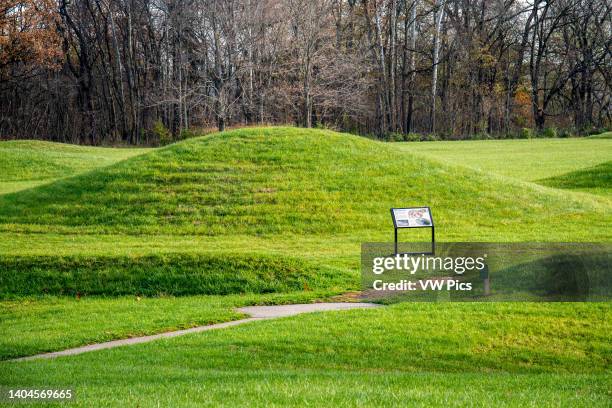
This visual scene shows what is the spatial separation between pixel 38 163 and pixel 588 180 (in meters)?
21.4

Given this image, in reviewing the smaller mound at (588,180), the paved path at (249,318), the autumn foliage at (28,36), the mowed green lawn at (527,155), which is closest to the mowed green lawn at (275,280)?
the paved path at (249,318)

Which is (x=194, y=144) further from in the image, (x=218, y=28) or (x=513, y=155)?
(x=218, y=28)

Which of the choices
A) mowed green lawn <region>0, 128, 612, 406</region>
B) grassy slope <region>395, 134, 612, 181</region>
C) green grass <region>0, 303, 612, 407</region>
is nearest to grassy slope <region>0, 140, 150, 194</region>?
mowed green lawn <region>0, 128, 612, 406</region>

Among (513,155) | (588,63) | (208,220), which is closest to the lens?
(208,220)

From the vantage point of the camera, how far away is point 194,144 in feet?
78.0

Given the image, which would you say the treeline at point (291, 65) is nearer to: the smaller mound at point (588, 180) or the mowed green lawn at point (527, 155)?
the mowed green lawn at point (527, 155)

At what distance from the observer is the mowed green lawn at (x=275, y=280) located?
7.28m

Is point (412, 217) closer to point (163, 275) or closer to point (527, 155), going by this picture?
point (163, 275)

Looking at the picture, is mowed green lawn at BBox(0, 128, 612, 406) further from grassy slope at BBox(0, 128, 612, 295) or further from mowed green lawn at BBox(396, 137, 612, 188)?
mowed green lawn at BBox(396, 137, 612, 188)

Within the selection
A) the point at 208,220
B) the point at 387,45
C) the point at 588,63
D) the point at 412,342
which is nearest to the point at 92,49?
the point at 387,45

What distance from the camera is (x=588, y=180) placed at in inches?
1056

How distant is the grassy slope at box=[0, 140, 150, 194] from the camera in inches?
1178

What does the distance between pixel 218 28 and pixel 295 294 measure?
4127 cm

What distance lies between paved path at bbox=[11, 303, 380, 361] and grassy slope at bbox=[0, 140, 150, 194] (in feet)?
57.0
